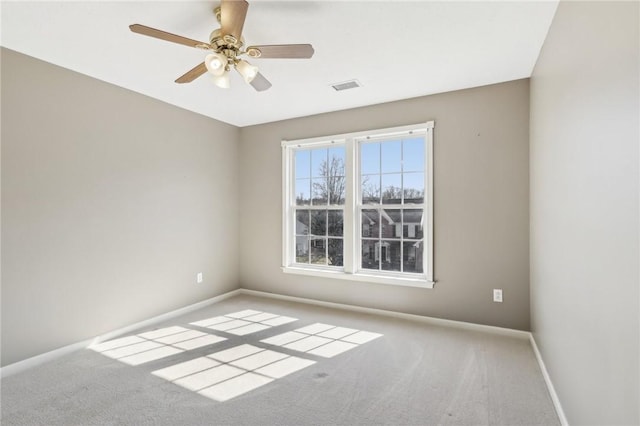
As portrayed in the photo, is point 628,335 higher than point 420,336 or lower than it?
higher

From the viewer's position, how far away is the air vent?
3.16 metres

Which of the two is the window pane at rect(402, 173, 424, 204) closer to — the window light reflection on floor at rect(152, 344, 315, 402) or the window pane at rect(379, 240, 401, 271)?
the window pane at rect(379, 240, 401, 271)

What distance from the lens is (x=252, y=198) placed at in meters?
4.70

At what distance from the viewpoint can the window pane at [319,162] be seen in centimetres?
431

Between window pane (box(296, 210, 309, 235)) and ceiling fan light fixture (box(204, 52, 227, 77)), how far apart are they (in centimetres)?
257

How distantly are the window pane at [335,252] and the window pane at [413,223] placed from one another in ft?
2.87

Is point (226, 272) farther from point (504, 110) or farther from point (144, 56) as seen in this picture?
point (504, 110)

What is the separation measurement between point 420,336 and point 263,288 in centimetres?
236

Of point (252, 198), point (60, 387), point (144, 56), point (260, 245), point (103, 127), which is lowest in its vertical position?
point (60, 387)

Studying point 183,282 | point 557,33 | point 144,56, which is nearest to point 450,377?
point 557,33

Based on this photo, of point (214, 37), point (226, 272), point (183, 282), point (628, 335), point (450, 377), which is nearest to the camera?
point (628, 335)

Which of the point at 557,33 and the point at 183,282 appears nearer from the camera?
the point at 557,33

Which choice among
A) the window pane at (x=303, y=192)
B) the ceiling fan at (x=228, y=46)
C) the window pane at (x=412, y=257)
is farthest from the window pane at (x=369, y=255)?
the ceiling fan at (x=228, y=46)

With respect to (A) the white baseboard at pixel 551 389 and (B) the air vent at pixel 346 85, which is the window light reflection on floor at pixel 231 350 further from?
(B) the air vent at pixel 346 85
